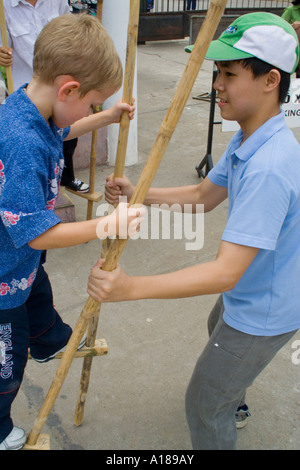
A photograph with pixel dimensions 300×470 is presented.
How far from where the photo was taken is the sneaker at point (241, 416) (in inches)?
82.6

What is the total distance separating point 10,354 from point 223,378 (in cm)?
76

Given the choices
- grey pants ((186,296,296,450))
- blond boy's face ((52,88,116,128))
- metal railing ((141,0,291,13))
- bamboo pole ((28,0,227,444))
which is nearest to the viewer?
bamboo pole ((28,0,227,444))

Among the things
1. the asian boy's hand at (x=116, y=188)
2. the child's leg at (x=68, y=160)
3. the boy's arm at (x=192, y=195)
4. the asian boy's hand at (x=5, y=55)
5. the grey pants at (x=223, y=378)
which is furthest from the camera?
the child's leg at (x=68, y=160)

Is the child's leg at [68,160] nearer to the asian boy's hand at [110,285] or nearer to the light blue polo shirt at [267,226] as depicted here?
the light blue polo shirt at [267,226]

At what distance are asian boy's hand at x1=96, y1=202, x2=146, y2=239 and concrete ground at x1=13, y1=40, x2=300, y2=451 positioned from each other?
1.15 metres

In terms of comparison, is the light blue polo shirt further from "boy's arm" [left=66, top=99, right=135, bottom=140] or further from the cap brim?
"boy's arm" [left=66, top=99, right=135, bottom=140]

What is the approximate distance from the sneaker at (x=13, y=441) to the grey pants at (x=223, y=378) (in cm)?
63

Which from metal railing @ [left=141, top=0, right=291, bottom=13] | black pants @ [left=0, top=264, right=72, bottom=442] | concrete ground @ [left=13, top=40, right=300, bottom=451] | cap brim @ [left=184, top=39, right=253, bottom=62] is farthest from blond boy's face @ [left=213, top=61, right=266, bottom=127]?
metal railing @ [left=141, top=0, right=291, bottom=13]

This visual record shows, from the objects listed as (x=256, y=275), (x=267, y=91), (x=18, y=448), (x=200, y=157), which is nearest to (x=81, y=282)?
(x=18, y=448)

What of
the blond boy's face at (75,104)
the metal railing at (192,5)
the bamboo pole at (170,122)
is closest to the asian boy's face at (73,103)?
the blond boy's face at (75,104)

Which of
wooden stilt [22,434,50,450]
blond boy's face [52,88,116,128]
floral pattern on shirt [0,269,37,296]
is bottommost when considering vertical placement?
wooden stilt [22,434,50,450]

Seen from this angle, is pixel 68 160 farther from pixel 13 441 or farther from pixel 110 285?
pixel 110 285

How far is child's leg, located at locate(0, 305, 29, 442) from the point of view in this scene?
5.33 ft

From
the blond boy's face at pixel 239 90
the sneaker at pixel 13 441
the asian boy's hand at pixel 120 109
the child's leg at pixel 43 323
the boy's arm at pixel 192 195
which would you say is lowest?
the sneaker at pixel 13 441
